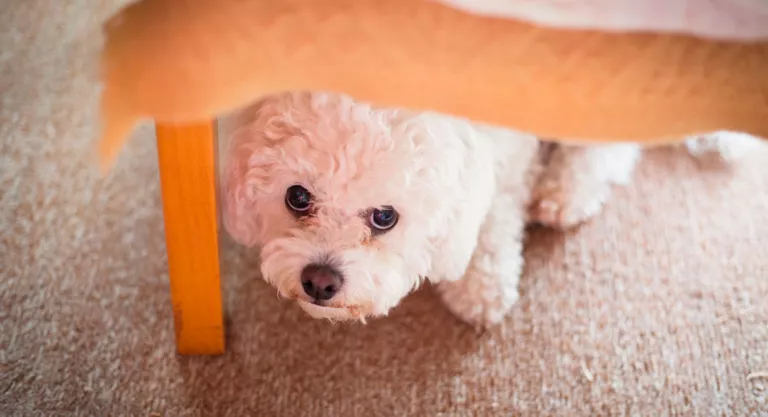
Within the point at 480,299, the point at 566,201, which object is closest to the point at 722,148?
the point at 566,201

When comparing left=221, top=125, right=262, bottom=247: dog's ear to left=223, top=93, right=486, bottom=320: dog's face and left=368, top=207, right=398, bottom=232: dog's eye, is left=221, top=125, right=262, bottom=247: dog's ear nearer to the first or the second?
left=223, top=93, right=486, bottom=320: dog's face

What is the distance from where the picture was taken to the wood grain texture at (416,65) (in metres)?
0.52

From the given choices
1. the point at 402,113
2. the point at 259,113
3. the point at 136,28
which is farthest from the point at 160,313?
the point at 136,28

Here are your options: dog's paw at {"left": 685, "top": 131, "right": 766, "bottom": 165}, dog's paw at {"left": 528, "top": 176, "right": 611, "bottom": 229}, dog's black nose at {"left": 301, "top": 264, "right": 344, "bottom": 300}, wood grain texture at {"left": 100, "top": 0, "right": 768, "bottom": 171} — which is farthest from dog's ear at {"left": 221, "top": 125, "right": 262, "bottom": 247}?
dog's paw at {"left": 685, "top": 131, "right": 766, "bottom": 165}

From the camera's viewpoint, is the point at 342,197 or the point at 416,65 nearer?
the point at 416,65

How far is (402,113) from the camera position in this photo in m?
0.79

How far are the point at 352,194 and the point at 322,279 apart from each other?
0.11 metres

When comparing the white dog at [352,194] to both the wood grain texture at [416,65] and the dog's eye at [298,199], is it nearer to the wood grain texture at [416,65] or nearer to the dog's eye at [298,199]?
the dog's eye at [298,199]

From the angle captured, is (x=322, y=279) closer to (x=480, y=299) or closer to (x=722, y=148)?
(x=480, y=299)

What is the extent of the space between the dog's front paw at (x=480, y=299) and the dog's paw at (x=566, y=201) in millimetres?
166

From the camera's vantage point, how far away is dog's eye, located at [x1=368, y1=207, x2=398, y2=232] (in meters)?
0.87

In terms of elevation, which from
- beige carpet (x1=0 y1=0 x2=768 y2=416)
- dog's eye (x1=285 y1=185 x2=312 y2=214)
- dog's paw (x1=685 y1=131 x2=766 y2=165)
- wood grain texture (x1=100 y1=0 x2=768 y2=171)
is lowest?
beige carpet (x1=0 y1=0 x2=768 y2=416)

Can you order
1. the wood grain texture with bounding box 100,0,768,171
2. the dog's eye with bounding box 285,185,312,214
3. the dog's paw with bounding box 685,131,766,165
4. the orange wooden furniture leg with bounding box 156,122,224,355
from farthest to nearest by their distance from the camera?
the dog's paw with bounding box 685,131,766,165 → the dog's eye with bounding box 285,185,312,214 → the orange wooden furniture leg with bounding box 156,122,224,355 → the wood grain texture with bounding box 100,0,768,171

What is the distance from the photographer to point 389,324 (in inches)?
42.6
